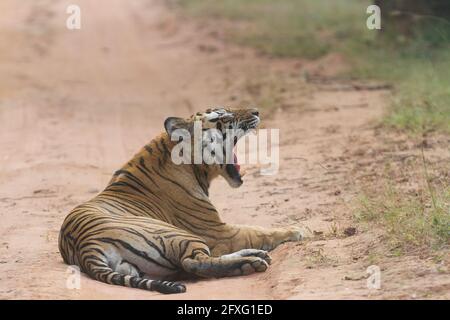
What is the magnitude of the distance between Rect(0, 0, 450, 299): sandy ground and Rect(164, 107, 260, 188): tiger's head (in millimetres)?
781

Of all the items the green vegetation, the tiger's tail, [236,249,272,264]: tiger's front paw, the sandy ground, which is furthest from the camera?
the green vegetation

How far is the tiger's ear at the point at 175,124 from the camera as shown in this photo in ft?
21.7

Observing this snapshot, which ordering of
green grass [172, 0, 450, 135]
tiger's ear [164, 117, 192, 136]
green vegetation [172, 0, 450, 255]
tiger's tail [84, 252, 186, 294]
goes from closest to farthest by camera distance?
1. tiger's tail [84, 252, 186, 294]
2. green vegetation [172, 0, 450, 255]
3. tiger's ear [164, 117, 192, 136]
4. green grass [172, 0, 450, 135]

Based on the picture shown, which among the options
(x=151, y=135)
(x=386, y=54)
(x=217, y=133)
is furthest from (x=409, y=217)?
(x=386, y=54)

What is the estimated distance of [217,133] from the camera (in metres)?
6.77

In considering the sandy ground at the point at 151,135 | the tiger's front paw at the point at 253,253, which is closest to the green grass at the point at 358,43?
the sandy ground at the point at 151,135

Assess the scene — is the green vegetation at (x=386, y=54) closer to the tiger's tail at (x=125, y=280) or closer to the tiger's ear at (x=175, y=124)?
the tiger's tail at (x=125, y=280)

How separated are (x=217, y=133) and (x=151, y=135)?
484 centimetres

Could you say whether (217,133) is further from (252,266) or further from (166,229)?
(252,266)

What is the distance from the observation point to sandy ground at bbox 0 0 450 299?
572 centimetres

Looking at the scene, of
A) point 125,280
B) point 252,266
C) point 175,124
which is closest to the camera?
point 125,280

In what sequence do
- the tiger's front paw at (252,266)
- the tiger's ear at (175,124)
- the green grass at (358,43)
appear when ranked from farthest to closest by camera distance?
the green grass at (358,43) → the tiger's ear at (175,124) → the tiger's front paw at (252,266)

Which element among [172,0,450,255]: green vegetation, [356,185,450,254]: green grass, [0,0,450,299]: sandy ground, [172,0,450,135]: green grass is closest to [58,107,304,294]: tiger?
[0,0,450,299]: sandy ground

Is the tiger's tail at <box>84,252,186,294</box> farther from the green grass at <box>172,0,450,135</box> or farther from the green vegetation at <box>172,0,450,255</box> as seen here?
the green grass at <box>172,0,450,135</box>
